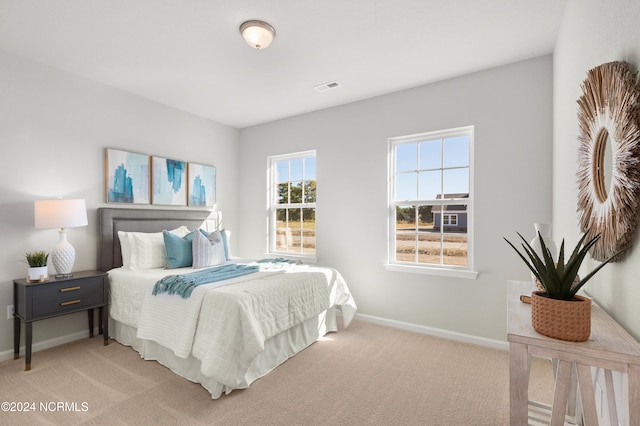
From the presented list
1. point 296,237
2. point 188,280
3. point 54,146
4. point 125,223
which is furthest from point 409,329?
point 54,146

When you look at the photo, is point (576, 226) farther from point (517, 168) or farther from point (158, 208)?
point (158, 208)

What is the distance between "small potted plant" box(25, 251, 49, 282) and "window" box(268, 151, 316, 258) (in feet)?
8.50

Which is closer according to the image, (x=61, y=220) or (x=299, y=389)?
(x=299, y=389)

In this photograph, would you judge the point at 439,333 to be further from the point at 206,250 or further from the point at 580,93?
the point at 206,250

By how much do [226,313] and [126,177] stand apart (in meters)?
2.35

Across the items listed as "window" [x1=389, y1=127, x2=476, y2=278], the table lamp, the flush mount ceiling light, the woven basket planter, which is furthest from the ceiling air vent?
the woven basket planter

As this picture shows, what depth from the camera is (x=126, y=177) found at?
356 cm

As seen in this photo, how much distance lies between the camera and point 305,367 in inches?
102

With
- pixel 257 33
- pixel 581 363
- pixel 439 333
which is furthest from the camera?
pixel 439 333

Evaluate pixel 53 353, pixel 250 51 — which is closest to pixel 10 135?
pixel 53 353

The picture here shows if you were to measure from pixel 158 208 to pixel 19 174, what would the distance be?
1313 mm

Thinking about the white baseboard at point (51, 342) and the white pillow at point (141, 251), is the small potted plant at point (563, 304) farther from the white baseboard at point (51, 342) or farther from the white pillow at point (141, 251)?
the white baseboard at point (51, 342)

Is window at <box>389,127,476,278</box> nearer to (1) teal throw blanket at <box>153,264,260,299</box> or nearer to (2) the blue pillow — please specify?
(1) teal throw blanket at <box>153,264,260,299</box>

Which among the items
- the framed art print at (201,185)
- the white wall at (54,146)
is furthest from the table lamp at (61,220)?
the framed art print at (201,185)
